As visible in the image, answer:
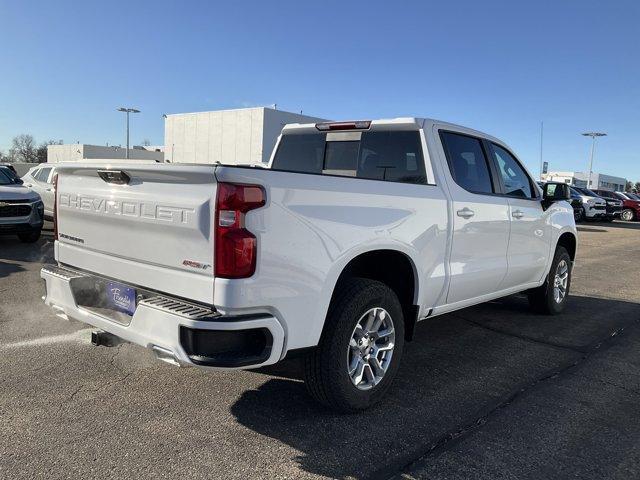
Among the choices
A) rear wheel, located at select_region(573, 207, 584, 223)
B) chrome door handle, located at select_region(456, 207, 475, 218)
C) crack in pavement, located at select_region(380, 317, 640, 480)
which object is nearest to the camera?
crack in pavement, located at select_region(380, 317, 640, 480)

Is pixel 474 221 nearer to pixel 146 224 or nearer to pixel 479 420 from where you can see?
pixel 479 420

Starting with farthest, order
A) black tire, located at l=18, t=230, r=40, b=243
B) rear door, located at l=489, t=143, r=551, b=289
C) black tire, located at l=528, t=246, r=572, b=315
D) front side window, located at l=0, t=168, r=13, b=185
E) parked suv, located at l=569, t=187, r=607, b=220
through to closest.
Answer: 1. parked suv, located at l=569, t=187, r=607, b=220
2. front side window, located at l=0, t=168, r=13, b=185
3. black tire, located at l=18, t=230, r=40, b=243
4. black tire, located at l=528, t=246, r=572, b=315
5. rear door, located at l=489, t=143, r=551, b=289

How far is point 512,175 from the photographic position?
17.3 ft

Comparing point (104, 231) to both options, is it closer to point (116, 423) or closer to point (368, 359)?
point (116, 423)

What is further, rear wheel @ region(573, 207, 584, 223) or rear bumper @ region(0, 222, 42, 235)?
rear wheel @ region(573, 207, 584, 223)

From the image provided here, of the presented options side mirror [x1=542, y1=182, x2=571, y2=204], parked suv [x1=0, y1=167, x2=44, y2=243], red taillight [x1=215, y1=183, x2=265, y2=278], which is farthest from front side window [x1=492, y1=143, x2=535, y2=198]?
parked suv [x1=0, y1=167, x2=44, y2=243]

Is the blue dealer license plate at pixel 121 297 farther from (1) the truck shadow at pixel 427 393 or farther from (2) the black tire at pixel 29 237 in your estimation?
(2) the black tire at pixel 29 237

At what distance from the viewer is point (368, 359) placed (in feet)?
11.5

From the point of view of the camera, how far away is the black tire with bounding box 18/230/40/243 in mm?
10336

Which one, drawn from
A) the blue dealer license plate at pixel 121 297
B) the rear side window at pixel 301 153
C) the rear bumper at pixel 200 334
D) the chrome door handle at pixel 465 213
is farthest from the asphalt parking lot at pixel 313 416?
the rear side window at pixel 301 153

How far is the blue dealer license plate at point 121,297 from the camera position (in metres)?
3.05

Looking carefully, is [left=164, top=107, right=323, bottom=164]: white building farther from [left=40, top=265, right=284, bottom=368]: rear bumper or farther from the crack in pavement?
[left=40, top=265, right=284, bottom=368]: rear bumper

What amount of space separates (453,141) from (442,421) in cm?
226

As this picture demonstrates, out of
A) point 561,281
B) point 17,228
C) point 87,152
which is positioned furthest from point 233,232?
point 87,152
